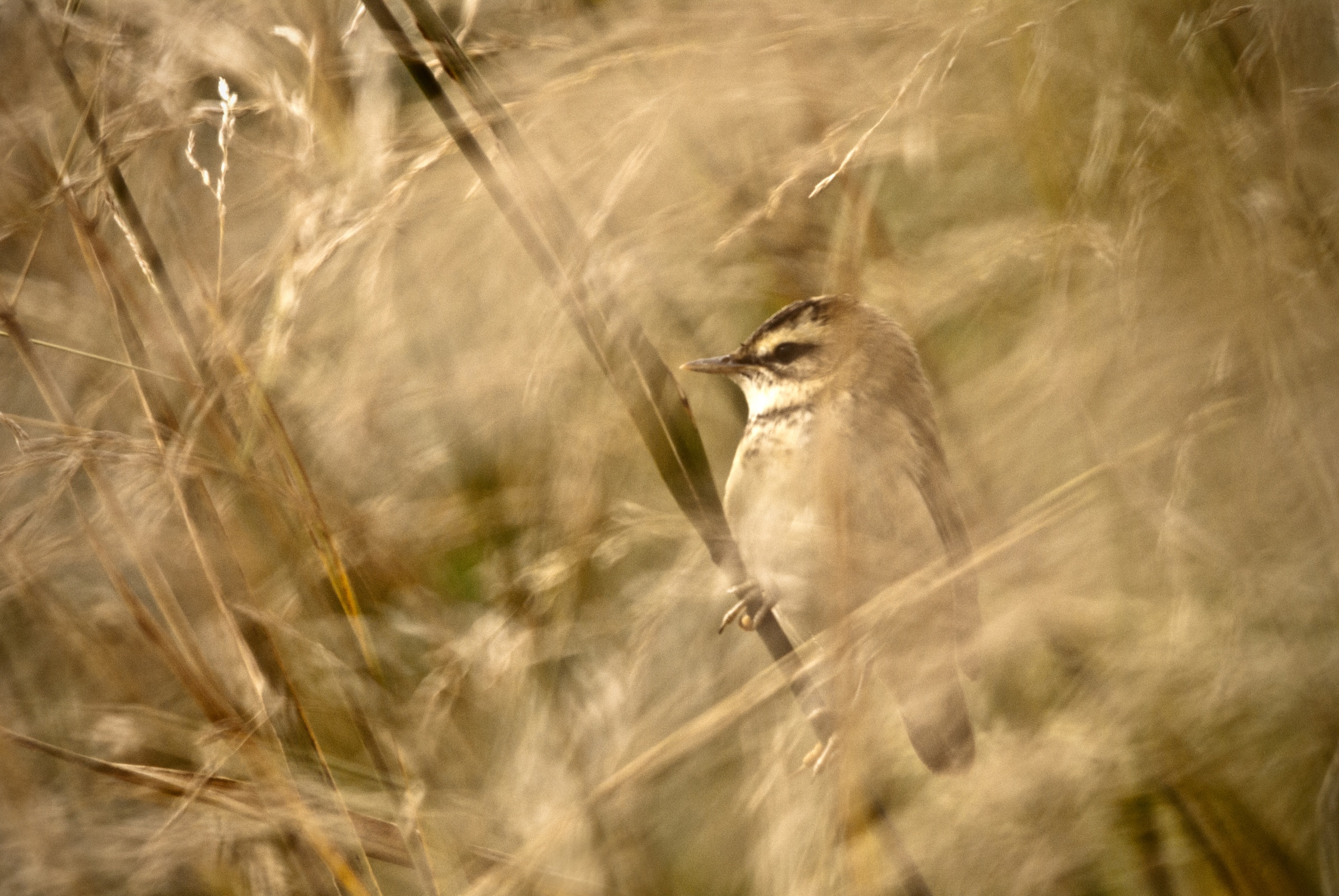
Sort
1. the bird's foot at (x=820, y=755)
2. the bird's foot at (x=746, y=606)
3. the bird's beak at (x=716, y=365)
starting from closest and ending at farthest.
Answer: the bird's foot at (x=820, y=755) → the bird's foot at (x=746, y=606) → the bird's beak at (x=716, y=365)

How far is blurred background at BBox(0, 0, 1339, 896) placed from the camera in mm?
990

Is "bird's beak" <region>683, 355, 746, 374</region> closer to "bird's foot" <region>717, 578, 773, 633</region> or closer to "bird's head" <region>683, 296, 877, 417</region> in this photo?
"bird's head" <region>683, 296, 877, 417</region>

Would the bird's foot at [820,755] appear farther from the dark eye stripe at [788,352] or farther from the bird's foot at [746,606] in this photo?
the dark eye stripe at [788,352]

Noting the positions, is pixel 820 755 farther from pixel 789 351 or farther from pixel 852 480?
pixel 789 351

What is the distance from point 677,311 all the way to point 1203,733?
89cm

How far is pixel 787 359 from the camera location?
1.49m

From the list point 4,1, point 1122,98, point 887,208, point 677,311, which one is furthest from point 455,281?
point 1122,98

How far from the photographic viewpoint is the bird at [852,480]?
129cm

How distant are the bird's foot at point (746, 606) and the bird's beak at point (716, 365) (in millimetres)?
356

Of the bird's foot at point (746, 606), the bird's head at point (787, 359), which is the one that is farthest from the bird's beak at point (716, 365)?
the bird's foot at point (746, 606)

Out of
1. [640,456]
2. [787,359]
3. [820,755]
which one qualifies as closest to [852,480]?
[787,359]

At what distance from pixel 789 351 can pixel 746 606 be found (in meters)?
0.45

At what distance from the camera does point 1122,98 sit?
1120mm

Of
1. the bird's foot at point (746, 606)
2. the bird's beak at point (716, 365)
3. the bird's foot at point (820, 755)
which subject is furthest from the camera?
the bird's beak at point (716, 365)
